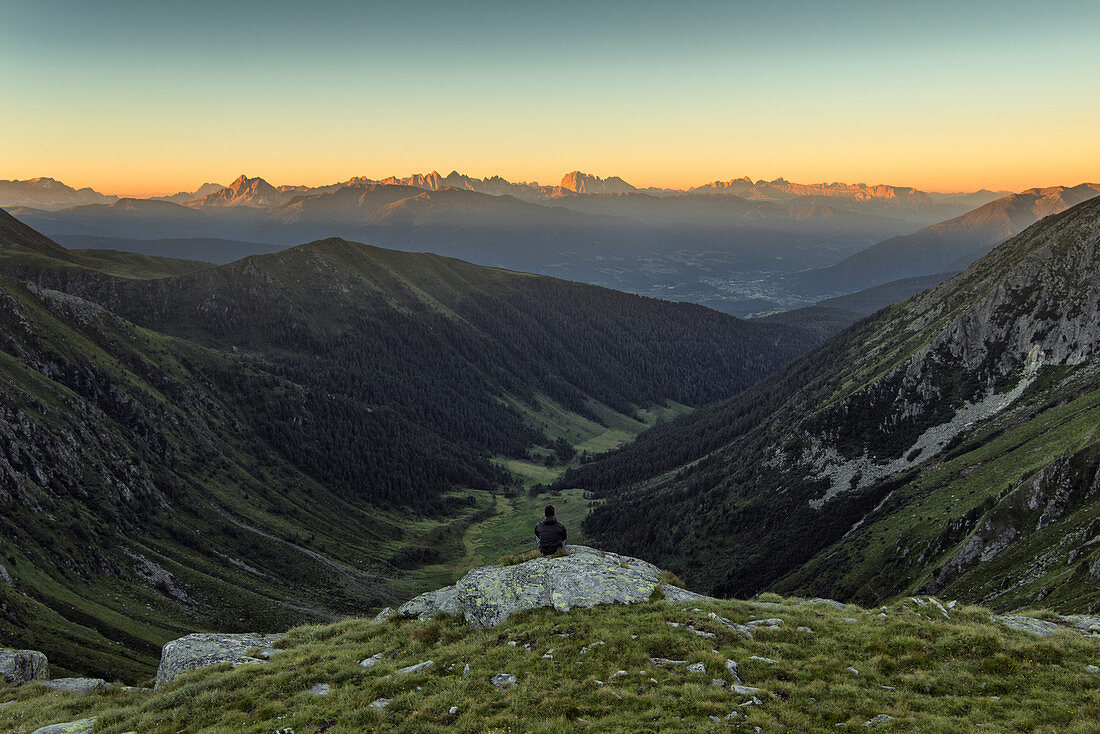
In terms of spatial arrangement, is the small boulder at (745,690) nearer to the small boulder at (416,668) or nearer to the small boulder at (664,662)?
the small boulder at (664,662)

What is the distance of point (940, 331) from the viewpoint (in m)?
154

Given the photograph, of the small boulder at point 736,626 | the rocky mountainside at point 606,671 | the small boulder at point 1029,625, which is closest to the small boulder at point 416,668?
the rocky mountainside at point 606,671

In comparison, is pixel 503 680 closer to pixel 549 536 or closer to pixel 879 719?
pixel 549 536

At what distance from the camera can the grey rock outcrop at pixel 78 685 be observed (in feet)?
104

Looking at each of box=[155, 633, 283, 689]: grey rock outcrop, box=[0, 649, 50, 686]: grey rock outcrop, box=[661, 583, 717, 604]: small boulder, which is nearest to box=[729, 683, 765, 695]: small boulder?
box=[661, 583, 717, 604]: small boulder

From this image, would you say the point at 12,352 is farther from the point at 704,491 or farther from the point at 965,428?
the point at 965,428

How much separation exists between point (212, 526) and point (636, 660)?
17397cm

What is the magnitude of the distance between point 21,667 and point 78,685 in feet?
24.2

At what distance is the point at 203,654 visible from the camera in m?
31.1

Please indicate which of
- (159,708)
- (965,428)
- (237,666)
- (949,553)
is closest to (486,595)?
(237,666)

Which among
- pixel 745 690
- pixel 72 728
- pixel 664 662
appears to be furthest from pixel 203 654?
pixel 745 690

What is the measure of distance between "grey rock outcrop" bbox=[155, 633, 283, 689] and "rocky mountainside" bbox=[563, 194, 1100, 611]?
2223 inches

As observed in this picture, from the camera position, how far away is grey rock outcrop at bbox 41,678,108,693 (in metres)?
31.6

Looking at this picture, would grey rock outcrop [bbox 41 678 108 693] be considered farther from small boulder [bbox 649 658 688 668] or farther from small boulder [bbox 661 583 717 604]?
small boulder [bbox 661 583 717 604]
